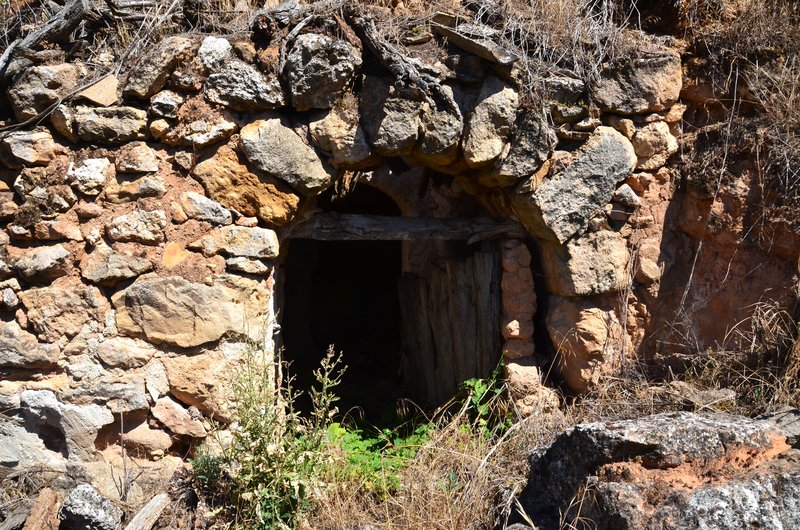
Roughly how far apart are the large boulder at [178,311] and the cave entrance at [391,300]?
2.12ft

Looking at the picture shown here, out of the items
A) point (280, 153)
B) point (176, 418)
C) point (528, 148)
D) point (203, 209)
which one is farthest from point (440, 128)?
point (176, 418)

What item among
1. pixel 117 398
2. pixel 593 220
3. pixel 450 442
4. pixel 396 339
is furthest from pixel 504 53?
pixel 396 339

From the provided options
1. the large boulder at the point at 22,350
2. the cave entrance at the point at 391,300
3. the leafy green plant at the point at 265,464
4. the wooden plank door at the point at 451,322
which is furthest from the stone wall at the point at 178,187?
the wooden plank door at the point at 451,322

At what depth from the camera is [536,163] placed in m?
4.13

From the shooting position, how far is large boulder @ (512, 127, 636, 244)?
4.20 meters

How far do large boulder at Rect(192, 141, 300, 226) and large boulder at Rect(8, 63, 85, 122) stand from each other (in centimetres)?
76

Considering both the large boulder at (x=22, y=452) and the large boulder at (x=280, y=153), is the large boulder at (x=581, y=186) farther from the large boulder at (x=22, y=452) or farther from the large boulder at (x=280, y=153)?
the large boulder at (x=22, y=452)

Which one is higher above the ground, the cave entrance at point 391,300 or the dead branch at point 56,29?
the dead branch at point 56,29

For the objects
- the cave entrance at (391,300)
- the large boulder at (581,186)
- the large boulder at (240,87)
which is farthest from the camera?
the cave entrance at (391,300)

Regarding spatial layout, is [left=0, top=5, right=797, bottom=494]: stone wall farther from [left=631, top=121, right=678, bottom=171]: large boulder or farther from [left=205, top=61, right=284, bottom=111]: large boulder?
[left=631, top=121, right=678, bottom=171]: large boulder

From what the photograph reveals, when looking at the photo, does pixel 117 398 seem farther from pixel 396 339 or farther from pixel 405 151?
pixel 396 339

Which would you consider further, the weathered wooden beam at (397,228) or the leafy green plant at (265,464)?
the weathered wooden beam at (397,228)

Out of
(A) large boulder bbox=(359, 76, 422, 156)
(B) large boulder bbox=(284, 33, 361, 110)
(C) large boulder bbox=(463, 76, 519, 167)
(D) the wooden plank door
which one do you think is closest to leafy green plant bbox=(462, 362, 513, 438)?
(D) the wooden plank door

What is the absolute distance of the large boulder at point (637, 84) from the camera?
→ 13.8 ft
